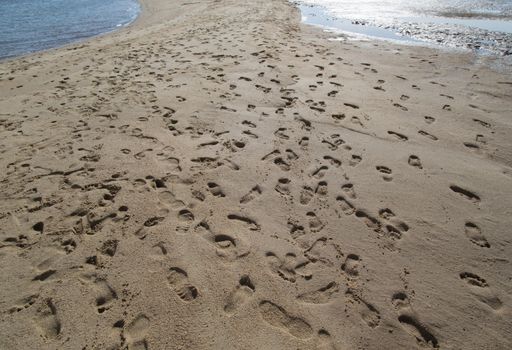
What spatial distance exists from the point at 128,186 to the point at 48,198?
1.04m

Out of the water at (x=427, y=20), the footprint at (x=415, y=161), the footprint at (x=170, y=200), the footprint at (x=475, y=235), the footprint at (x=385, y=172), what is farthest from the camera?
the water at (x=427, y=20)

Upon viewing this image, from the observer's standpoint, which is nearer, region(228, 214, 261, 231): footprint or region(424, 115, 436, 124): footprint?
region(228, 214, 261, 231): footprint

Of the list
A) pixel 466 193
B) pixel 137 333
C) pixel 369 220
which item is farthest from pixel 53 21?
pixel 466 193

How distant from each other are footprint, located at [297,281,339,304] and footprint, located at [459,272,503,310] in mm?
1346

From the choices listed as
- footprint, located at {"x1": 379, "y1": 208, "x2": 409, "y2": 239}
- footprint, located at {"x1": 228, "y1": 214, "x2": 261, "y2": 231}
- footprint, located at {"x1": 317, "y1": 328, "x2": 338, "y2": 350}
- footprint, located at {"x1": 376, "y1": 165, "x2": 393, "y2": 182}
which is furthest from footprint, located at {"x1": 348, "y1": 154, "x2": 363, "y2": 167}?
footprint, located at {"x1": 317, "y1": 328, "x2": 338, "y2": 350}

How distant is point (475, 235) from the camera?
3604 mm

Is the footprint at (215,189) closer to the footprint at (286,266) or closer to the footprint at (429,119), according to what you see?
the footprint at (286,266)

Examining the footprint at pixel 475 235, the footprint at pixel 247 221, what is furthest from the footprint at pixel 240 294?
the footprint at pixel 475 235

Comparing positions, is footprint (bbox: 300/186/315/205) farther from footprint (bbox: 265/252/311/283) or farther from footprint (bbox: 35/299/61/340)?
footprint (bbox: 35/299/61/340)

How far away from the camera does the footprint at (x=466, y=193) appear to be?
13.4 ft

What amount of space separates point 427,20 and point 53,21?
1857 cm

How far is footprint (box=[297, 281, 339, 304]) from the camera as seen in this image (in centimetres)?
296

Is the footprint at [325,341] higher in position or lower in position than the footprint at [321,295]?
lower

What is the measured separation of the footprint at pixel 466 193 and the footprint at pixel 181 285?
11.9ft
